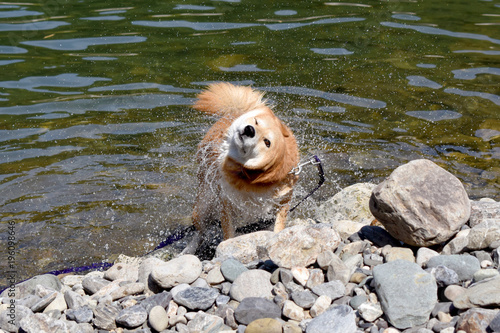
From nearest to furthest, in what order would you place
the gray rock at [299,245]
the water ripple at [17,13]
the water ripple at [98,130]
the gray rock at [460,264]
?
the gray rock at [460,264] < the gray rock at [299,245] < the water ripple at [98,130] < the water ripple at [17,13]

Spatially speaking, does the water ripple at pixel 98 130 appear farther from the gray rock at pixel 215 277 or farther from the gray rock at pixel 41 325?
the gray rock at pixel 41 325

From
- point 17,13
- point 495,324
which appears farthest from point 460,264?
point 17,13

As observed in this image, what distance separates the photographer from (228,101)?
16.0 feet

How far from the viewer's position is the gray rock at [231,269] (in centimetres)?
364

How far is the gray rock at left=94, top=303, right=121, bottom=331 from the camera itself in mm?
3400

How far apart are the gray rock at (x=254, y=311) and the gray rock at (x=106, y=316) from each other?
31.1 inches

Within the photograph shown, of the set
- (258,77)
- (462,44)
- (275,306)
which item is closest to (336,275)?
(275,306)

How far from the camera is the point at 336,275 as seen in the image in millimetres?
3426

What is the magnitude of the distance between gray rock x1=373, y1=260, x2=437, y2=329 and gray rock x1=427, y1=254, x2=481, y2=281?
0.19 m

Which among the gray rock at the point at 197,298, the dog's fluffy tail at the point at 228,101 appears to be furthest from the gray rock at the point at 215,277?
the dog's fluffy tail at the point at 228,101

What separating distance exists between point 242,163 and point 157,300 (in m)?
1.32

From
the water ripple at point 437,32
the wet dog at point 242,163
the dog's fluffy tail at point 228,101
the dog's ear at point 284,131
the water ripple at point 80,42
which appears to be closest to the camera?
the wet dog at point 242,163

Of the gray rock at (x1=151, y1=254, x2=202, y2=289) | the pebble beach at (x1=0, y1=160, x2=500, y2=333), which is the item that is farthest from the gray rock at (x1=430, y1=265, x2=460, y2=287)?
the gray rock at (x1=151, y1=254, x2=202, y2=289)

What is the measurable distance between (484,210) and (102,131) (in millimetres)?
4937
